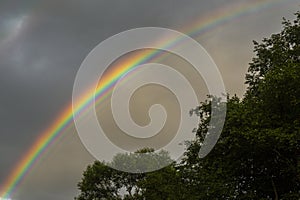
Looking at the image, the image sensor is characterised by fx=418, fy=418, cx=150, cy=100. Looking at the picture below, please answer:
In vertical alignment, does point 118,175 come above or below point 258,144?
above

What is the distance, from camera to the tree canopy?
29.7 meters

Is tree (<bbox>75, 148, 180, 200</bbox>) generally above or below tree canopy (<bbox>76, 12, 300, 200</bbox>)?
above

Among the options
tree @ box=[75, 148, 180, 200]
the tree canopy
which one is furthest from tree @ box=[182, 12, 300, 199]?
tree @ box=[75, 148, 180, 200]

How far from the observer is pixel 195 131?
36719 mm

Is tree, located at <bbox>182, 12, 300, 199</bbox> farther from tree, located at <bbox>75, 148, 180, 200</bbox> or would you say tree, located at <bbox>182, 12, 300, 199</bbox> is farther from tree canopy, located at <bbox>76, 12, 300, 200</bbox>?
tree, located at <bbox>75, 148, 180, 200</bbox>

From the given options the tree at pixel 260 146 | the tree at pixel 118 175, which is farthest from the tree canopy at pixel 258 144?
the tree at pixel 118 175

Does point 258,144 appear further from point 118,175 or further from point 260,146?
point 118,175

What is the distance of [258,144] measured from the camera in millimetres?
30078

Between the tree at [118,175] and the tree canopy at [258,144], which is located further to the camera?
the tree at [118,175]

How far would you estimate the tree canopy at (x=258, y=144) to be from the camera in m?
29.7

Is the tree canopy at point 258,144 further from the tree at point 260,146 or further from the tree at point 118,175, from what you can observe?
the tree at point 118,175

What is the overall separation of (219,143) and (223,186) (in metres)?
3.34

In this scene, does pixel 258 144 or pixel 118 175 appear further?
pixel 118 175

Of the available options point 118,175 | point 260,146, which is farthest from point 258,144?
point 118,175
